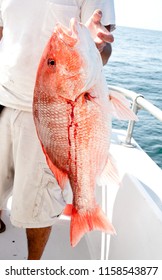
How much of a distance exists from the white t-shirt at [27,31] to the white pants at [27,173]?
0.12 metres

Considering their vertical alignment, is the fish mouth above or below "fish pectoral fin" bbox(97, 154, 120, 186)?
above

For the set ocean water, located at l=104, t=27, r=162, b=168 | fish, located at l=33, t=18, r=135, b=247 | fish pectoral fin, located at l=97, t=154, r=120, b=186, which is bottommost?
ocean water, located at l=104, t=27, r=162, b=168

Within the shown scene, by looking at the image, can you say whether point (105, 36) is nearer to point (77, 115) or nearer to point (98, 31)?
point (98, 31)

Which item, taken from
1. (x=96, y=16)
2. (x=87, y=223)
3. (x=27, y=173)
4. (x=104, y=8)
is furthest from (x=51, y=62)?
(x=27, y=173)

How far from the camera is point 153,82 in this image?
54.4ft

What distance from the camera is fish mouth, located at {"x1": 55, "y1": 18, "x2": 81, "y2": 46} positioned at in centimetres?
119

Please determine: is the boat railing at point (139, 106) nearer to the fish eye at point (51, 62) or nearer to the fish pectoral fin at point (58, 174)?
the fish pectoral fin at point (58, 174)

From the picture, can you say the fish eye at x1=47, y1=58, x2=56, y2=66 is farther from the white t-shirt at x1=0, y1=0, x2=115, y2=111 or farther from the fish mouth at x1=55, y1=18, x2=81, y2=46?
the white t-shirt at x1=0, y1=0, x2=115, y2=111

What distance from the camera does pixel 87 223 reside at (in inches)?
58.1

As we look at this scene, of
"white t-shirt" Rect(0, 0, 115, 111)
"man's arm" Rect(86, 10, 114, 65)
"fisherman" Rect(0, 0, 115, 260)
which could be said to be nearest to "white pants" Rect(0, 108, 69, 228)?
"fisherman" Rect(0, 0, 115, 260)

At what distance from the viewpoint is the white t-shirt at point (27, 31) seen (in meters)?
1.70
